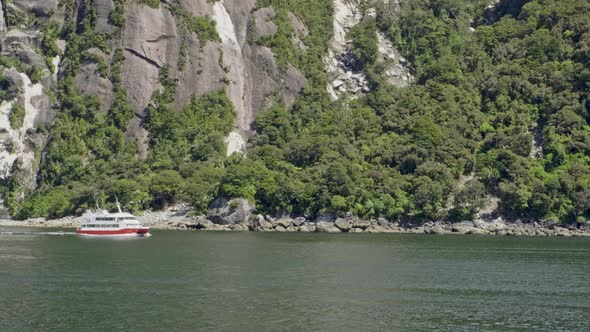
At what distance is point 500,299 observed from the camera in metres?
59.0

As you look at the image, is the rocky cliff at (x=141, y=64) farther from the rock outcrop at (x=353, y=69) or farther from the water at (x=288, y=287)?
the water at (x=288, y=287)

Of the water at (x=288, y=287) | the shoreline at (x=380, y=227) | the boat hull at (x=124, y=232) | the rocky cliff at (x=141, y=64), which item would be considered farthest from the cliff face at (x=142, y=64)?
the water at (x=288, y=287)

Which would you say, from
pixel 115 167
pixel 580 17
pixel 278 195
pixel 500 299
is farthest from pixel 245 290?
pixel 580 17

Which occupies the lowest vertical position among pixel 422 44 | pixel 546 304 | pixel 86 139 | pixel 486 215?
pixel 546 304

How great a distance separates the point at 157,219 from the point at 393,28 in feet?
268

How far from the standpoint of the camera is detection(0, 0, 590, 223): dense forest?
134125 millimetres

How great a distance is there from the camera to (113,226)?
382 ft

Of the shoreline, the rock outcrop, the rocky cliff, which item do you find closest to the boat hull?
the shoreline

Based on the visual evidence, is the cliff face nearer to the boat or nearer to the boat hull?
the boat

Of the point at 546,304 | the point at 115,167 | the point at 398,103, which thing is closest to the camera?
the point at 546,304

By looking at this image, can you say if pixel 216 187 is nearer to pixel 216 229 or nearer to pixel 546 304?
pixel 216 229

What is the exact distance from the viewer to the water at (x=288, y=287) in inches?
1957

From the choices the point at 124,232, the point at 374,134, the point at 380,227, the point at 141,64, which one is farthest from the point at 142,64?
the point at 380,227

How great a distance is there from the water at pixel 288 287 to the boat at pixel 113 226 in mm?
13353
